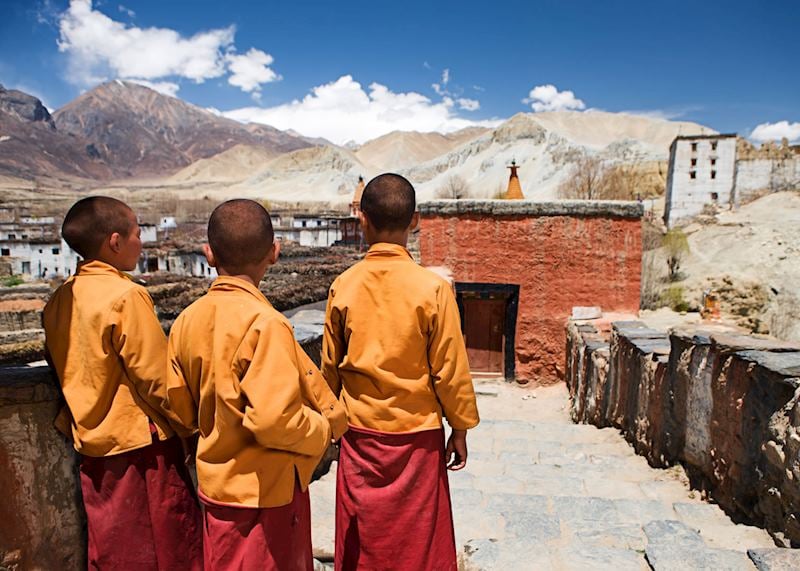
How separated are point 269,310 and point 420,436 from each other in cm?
92

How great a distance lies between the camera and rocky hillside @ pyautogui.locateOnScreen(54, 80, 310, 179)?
147625mm

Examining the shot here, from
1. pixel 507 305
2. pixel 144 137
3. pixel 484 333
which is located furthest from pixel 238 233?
pixel 144 137

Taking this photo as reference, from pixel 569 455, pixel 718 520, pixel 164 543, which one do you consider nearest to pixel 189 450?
pixel 164 543

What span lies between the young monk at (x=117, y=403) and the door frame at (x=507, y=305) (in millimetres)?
7832

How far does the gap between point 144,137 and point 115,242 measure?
18326 cm

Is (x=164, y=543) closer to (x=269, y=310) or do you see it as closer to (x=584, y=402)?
(x=269, y=310)

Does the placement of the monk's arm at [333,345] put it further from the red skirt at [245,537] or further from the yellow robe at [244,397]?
the red skirt at [245,537]

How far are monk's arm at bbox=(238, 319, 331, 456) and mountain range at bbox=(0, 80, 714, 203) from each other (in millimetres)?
17629

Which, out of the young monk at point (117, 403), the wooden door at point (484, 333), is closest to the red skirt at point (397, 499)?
the young monk at point (117, 403)

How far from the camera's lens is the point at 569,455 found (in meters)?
5.26

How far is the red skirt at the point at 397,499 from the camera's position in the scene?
2432 mm

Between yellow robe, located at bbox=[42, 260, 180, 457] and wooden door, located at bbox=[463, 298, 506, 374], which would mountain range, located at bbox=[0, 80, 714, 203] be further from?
yellow robe, located at bbox=[42, 260, 180, 457]

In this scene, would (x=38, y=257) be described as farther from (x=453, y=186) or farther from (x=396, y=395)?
(x=453, y=186)

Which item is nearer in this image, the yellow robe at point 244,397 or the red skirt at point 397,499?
the yellow robe at point 244,397
